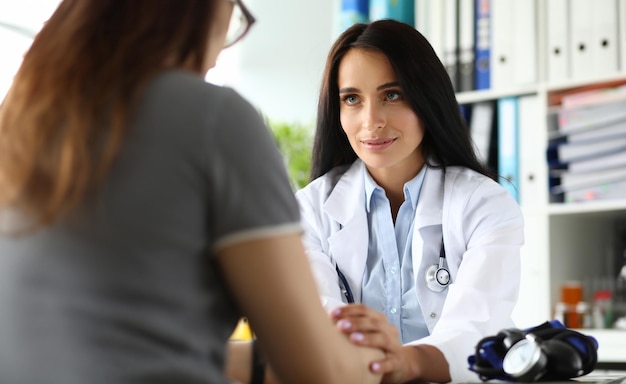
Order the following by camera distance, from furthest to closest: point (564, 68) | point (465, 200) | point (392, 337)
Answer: point (564, 68), point (465, 200), point (392, 337)

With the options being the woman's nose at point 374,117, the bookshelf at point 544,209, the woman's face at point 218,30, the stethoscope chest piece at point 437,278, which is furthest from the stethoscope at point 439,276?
the bookshelf at point 544,209

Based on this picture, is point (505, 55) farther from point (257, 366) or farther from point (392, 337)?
point (257, 366)

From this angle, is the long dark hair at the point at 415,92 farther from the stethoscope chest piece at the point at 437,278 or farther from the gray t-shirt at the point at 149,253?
the gray t-shirt at the point at 149,253

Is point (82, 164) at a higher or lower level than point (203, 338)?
higher

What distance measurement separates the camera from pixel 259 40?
3717 mm

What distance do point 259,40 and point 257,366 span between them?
2.86 meters

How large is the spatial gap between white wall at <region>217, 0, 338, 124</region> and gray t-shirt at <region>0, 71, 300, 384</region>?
2824mm

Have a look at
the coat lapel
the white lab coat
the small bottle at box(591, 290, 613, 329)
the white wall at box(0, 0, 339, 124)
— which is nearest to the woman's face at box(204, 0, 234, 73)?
the white lab coat

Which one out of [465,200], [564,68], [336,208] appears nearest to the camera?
[465,200]

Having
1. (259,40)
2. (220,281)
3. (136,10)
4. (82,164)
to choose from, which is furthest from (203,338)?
(259,40)

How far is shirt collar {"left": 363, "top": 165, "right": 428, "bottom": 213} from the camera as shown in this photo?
5.85ft

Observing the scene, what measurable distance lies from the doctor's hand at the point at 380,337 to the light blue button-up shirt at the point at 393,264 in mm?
523

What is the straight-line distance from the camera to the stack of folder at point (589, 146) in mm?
2520

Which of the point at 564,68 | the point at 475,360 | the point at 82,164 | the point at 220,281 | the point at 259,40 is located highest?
the point at 259,40
